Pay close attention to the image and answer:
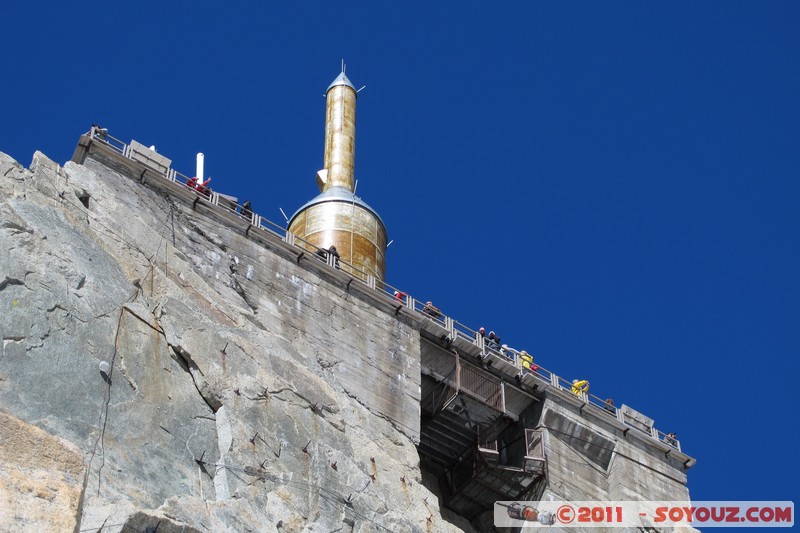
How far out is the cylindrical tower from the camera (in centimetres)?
5566

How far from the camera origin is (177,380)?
37.6m

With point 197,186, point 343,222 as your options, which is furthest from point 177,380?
point 343,222

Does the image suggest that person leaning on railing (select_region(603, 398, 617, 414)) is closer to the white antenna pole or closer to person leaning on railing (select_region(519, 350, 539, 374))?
person leaning on railing (select_region(519, 350, 539, 374))

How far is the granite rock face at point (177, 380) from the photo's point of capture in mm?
33094

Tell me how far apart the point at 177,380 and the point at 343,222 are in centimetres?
1975

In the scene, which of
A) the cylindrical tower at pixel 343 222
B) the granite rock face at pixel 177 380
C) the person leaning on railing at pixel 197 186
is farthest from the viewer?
the cylindrical tower at pixel 343 222

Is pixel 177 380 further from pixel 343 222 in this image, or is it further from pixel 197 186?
pixel 343 222

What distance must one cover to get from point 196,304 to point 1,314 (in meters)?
6.97

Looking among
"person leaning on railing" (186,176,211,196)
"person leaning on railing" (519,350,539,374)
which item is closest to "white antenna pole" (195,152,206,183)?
"person leaning on railing" (186,176,211,196)

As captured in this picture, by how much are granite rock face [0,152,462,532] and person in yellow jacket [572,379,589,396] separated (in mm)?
7924

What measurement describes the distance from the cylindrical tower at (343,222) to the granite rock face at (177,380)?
7501 millimetres

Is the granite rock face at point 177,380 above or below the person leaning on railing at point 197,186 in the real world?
below

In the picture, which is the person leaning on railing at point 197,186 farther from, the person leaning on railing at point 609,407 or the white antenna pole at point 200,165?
the person leaning on railing at point 609,407

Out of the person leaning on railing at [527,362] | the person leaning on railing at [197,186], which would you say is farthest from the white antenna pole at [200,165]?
the person leaning on railing at [527,362]
